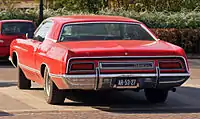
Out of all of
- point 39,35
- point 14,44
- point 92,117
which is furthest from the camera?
point 14,44

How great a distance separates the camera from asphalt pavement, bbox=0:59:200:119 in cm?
854

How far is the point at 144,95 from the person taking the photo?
10750 millimetres

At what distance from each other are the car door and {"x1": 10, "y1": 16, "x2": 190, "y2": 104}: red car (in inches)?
3.6

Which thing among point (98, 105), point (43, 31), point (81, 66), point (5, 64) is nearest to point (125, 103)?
point (98, 105)

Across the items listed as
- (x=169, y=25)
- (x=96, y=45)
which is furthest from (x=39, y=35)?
(x=169, y=25)

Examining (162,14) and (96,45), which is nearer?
(96,45)

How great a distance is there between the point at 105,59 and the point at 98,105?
1305mm

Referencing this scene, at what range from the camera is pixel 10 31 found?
17.5m

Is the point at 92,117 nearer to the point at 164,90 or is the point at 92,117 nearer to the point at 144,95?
the point at 164,90

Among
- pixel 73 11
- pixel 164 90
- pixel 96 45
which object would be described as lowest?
pixel 73 11

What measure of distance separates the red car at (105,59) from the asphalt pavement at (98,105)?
36cm

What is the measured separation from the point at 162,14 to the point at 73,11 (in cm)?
479

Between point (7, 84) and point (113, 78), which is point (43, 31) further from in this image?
point (113, 78)

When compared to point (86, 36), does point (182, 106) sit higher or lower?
lower
